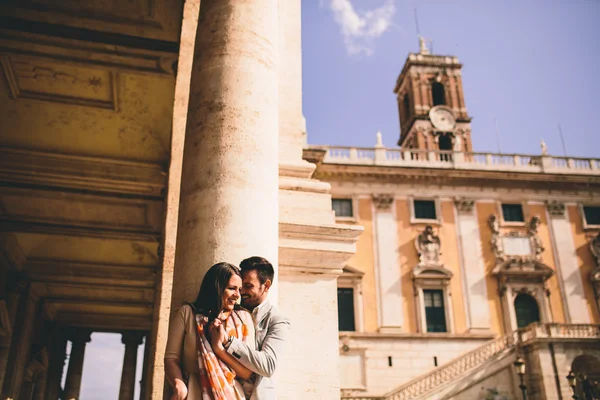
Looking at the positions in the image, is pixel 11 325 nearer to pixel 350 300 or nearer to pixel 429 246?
pixel 350 300

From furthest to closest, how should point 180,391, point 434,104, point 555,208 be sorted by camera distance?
point 434,104, point 555,208, point 180,391

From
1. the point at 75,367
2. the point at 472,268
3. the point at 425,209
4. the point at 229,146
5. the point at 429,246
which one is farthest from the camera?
the point at 425,209

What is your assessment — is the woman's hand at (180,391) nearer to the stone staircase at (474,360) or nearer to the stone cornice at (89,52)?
the stone cornice at (89,52)

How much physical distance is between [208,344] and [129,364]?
58.4 feet

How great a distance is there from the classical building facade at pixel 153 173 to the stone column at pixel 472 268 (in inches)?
688

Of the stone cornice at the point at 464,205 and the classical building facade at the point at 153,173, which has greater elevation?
the stone cornice at the point at 464,205

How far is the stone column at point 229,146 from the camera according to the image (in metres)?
3.23

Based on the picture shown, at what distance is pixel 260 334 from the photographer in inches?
106

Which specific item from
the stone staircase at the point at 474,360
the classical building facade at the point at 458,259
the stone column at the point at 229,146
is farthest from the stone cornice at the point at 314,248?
the classical building facade at the point at 458,259

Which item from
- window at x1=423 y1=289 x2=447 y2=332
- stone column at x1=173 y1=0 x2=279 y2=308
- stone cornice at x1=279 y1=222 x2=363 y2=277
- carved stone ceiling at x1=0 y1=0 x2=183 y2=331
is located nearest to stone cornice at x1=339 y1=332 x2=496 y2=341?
window at x1=423 y1=289 x2=447 y2=332

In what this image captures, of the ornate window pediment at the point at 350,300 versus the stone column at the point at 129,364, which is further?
the ornate window pediment at the point at 350,300

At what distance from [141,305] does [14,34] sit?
34.6 feet

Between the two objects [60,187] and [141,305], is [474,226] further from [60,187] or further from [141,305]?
[60,187]

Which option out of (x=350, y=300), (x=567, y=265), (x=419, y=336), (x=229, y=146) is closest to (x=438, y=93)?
(x=567, y=265)
